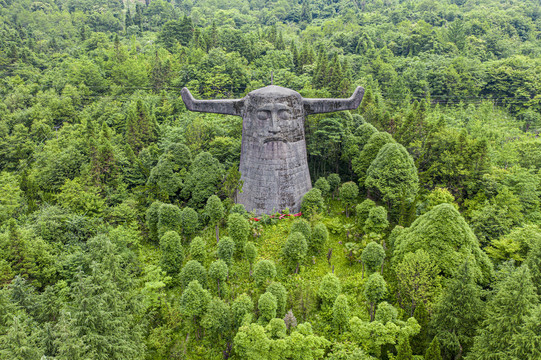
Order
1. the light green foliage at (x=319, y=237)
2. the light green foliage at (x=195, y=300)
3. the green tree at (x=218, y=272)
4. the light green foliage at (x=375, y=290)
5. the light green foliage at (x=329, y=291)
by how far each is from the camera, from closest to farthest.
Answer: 1. the light green foliage at (x=195, y=300)
2. the light green foliage at (x=375, y=290)
3. the light green foliage at (x=329, y=291)
4. the green tree at (x=218, y=272)
5. the light green foliage at (x=319, y=237)

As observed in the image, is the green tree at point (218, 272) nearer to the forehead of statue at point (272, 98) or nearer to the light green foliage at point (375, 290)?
the light green foliage at point (375, 290)

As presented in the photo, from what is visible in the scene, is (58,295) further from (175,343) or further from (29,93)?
(29,93)

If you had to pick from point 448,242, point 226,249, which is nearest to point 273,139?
point 226,249

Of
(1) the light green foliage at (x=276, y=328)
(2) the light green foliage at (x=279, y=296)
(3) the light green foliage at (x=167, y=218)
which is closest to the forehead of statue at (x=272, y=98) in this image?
(3) the light green foliage at (x=167, y=218)

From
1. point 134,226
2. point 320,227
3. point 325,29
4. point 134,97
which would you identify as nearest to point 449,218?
point 320,227

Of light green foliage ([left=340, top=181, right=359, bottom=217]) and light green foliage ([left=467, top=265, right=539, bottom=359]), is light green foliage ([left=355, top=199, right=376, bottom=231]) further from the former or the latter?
light green foliage ([left=467, top=265, right=539, bottom=359])

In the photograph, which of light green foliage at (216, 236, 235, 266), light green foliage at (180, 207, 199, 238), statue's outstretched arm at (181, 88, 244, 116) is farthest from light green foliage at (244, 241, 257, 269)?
statue's outstretched arm at (181, 88, 244, 116)
